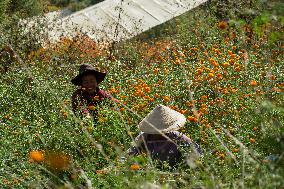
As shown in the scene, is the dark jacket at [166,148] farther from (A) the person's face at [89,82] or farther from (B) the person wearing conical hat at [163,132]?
(A) the person's face at [89,82]

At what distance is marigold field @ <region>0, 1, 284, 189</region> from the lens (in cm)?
257

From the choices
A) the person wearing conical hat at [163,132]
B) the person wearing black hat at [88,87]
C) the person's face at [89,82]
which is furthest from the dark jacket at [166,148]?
the person's face at [89,82]

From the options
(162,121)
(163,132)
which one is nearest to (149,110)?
(162,121)

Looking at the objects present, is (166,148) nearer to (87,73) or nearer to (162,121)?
(162,121)

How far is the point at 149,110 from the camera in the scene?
4.94 meters

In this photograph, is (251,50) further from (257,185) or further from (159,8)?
(159,8)

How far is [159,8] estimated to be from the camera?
13.7m

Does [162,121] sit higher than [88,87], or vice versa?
[162,121]

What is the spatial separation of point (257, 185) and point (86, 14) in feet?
38.8

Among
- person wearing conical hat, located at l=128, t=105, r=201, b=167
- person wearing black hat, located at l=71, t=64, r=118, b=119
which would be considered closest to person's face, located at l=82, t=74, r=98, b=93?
person wearing black hat, located at l=71, t=64, r=118, b=119

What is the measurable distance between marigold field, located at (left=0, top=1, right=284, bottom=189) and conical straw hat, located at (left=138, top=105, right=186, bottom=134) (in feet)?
0.58

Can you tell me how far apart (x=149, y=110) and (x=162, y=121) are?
793 millimetres

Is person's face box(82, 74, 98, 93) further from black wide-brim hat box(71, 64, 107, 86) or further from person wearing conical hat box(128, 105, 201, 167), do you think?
person wearing conical hat box(128, 105, 201, 167)

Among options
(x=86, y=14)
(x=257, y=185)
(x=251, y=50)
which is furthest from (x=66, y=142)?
(x=86, y=14)
